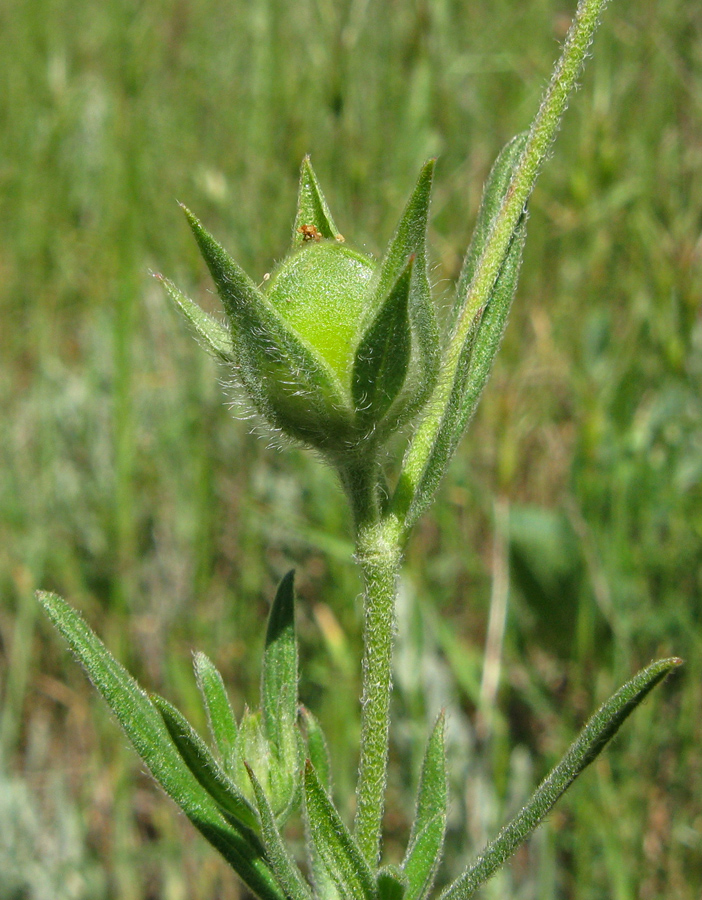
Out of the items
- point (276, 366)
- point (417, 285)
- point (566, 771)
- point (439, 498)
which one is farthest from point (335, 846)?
point (439, 498)

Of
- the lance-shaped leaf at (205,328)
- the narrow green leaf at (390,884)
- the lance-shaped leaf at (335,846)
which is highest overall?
the lance-shaped leaf at (205,328)

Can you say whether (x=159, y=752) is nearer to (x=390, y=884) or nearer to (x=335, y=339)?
(x=390, y=884)

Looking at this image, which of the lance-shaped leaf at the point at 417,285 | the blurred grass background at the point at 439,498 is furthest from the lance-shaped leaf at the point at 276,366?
the blurred grass background at the point at 439,498

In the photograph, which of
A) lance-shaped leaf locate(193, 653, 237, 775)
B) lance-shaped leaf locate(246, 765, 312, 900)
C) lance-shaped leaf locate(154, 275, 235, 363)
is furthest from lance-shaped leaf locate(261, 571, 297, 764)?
lance-shaped leaf locate(154, 275, 235, 363)

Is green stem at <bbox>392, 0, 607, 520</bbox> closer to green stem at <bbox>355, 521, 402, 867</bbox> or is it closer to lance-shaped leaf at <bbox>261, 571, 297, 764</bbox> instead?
green stem at <bbox>355, 521, 402, 867</bbox>

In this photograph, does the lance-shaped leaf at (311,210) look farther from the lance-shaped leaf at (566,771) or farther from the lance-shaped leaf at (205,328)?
the lance-shaped leaf at (566,771)

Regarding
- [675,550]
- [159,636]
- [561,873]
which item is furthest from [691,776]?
[159,636]

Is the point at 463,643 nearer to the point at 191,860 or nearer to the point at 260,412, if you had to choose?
the point at 191,860
